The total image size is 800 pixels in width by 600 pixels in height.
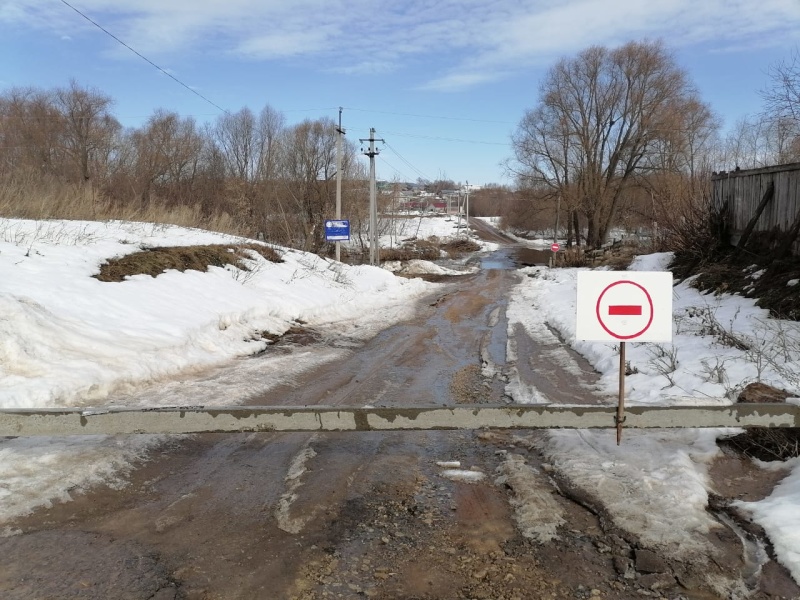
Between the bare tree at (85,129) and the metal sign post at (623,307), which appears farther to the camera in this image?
the bare tree at (85,129)

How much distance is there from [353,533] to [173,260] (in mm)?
10588

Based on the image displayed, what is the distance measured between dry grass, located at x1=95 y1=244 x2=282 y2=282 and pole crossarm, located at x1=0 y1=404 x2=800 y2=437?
6.82 m

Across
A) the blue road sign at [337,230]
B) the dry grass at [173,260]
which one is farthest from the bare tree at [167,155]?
the dry grass at [173,260]

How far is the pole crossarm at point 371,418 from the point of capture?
13.8ft

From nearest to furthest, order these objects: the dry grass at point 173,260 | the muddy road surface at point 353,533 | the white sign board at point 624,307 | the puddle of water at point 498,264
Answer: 1. the muddy road surface at point 353,533
2. the white sign board at point 624,307
3. the dry grass at point 173,260
4. the puddle of water at point 498,264

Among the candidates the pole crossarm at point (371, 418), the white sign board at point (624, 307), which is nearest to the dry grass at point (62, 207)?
the pole crossarm at point (371, 418)

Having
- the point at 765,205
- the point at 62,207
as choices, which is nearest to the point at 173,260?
the point at 62,207

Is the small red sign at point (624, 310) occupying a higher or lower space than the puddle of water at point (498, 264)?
higher

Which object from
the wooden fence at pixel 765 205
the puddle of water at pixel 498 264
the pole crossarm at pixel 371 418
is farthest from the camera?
the puddle of water at pixel 498 264

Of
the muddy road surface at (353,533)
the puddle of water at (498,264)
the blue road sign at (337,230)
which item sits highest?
the blue road sign at (337,230)

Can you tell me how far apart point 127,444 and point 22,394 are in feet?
5.63

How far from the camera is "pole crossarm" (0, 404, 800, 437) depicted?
4.22m

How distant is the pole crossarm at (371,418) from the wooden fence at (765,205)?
8478 mm

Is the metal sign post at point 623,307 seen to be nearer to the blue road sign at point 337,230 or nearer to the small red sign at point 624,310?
the small red sign at point 624,310
